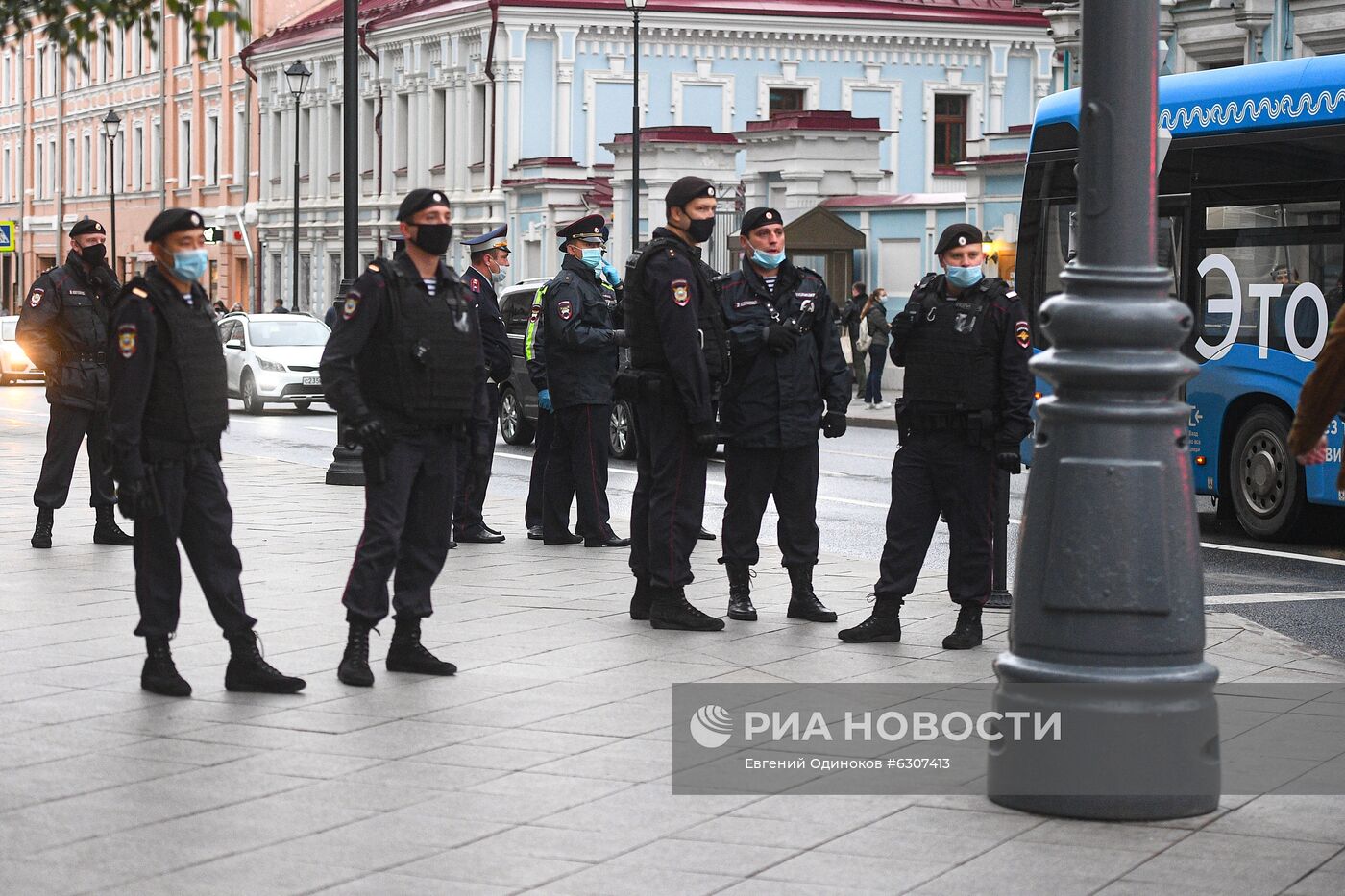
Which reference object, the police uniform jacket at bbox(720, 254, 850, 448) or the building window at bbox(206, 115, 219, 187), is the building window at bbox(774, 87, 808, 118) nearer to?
the building window at bbox(206, 115, 219, 187)

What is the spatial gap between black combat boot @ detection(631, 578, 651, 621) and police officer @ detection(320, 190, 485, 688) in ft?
5.70

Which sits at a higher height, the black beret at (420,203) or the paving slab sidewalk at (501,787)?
the black beret at (420,203)

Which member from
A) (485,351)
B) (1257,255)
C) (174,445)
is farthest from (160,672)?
(1257,255)

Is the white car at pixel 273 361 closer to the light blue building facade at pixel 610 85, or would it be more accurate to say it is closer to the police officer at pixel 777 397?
the light blue building facade at pixel 610 85

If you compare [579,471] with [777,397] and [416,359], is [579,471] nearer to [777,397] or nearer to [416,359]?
[777,397]

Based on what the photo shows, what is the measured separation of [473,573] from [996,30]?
4166 centimetres

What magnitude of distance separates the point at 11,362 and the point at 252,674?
118ft

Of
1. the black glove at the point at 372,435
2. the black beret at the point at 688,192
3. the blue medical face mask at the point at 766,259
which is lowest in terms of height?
the black glove at the point at 372,435

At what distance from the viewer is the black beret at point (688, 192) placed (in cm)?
978

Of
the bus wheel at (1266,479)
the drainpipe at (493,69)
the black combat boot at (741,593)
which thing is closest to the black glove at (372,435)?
the black combat boot at (741,593)

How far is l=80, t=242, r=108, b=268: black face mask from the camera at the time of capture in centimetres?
1276

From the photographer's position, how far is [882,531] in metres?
15.5

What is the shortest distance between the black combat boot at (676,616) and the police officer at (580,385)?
135 inches

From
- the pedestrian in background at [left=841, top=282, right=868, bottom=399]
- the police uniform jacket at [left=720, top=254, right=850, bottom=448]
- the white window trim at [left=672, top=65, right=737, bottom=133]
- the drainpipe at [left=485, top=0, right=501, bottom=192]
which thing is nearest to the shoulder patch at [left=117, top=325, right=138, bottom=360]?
the police uniform jacket at [left=720, top=254, right=850, bottom=448]
